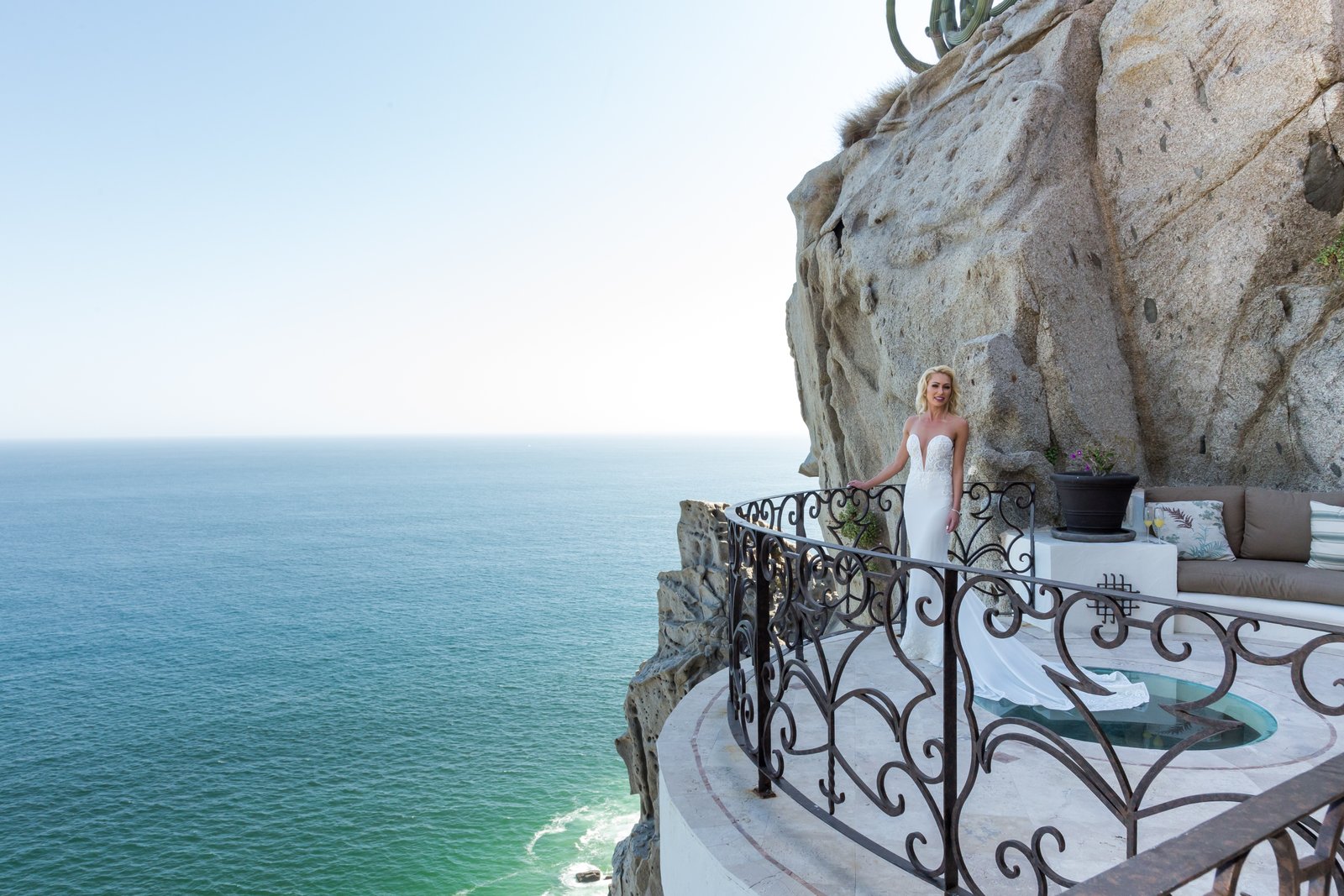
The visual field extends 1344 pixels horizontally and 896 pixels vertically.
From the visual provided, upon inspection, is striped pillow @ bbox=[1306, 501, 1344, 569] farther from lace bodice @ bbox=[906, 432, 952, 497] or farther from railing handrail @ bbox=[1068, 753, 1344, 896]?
railing handrail @ bbox=[1068, 753, 1344, 896]

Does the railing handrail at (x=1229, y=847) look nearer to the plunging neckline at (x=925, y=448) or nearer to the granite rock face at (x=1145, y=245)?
the plunging neckline at (x=925, y=448)

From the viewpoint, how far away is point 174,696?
29.6m

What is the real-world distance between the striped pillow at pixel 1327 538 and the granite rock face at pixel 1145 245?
1535 mm

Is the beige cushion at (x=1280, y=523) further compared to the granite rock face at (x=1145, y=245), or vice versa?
the granite rock face at (x=1145, y=245)

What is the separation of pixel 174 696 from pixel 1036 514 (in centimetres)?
3270

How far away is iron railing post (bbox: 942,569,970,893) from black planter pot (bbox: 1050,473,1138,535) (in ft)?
15.5

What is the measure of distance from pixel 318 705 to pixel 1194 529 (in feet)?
97.5

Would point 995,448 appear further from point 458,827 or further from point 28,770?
point 28,770

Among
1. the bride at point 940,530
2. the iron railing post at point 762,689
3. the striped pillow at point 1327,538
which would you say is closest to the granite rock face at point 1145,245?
the striped pillow at point 1327,538

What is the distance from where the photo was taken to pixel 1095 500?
665 centimetres

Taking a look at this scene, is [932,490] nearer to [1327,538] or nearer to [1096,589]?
[1327,538]

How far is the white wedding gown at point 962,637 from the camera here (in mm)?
4582

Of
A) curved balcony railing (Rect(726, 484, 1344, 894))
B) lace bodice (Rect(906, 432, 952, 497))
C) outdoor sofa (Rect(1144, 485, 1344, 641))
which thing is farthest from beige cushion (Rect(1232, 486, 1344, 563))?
lace bodice (Rect(906, 432, 952, 497))

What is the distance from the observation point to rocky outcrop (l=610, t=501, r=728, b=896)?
39.8ft
